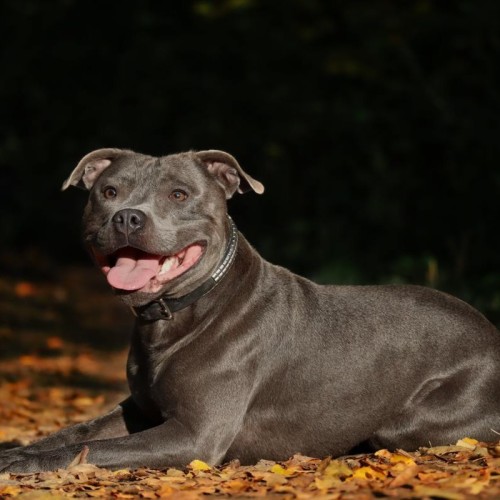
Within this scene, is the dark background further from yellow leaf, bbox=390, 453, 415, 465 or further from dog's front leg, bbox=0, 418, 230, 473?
dog's front leg, bbox=0, 418, 230, 473

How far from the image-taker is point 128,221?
596 cm

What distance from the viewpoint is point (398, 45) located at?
1634 centimetres

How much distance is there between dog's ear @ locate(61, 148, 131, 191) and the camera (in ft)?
21.5

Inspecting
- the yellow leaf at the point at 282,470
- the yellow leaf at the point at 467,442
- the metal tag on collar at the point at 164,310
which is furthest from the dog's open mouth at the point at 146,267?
the yellow leaf at the point at 467,442

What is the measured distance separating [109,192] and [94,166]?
427mm

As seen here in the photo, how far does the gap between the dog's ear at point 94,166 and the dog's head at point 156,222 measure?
2 cm

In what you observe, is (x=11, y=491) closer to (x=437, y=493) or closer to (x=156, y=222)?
(x=156, y=222)

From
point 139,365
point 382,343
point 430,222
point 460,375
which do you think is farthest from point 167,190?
point 430,222

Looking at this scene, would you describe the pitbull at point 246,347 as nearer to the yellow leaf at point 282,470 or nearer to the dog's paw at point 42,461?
the dog's paw at point 42,461

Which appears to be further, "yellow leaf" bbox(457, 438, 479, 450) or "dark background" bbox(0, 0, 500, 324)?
"dark background" bbox(0, 0, 500, 324)

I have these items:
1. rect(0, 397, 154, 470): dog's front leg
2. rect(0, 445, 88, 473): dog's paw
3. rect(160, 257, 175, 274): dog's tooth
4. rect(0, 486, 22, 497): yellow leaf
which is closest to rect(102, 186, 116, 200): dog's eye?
rect(160, 257, 175, 274): dog's tooth

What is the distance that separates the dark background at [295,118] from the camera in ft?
48.5

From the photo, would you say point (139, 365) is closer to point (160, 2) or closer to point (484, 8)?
point (484, 8)

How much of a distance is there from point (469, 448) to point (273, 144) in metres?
13.8
